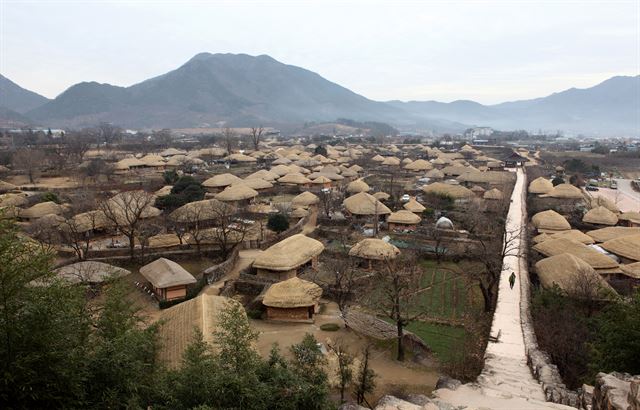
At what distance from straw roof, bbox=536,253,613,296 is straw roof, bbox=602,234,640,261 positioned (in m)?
4.33

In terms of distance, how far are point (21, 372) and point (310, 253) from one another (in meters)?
14.7

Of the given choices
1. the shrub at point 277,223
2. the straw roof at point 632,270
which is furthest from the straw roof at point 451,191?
the straw roof at point 632,270

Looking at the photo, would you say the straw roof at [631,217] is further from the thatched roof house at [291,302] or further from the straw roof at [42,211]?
the straw roof at [42,211]

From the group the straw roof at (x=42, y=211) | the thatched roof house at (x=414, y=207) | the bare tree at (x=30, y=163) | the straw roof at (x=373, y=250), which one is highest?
the bare tree at (x=30, y=163)

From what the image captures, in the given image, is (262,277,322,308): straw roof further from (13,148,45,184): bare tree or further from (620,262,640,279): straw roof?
(13,148,45,184): bare tree

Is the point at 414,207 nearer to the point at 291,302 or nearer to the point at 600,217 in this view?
the point at 600,217

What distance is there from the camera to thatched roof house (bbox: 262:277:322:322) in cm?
1526

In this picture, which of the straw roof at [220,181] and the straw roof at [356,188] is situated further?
the straw roof at [220,181]

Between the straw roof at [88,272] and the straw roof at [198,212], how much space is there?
21.5 ft

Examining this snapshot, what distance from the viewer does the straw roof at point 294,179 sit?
3922 cm

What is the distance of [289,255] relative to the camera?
19.1 meters

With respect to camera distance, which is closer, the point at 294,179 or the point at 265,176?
the point at 294,179

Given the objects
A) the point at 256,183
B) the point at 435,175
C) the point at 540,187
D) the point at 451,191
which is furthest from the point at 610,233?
the point at 256,183

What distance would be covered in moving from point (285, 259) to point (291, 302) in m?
3.78
